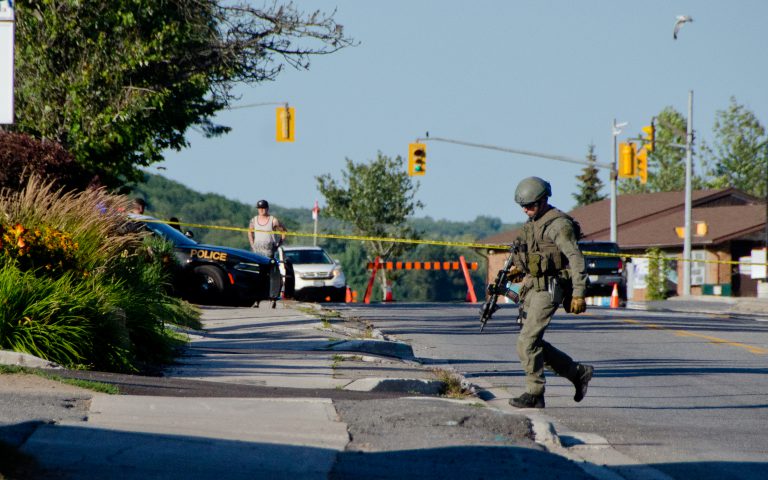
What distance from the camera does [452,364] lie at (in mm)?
13258

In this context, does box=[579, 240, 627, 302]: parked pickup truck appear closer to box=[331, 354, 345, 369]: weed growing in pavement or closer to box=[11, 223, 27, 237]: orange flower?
box=[331, 354, 345, 369]: weed growing in pavement

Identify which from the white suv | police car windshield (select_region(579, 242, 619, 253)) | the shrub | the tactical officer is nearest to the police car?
the shrub

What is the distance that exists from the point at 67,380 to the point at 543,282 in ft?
11.8

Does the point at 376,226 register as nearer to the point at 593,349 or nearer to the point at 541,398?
the point at 593,349

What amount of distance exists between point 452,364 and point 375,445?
6170mm

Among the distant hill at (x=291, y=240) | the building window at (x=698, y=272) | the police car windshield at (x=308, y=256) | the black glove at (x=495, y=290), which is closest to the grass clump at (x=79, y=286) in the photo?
the black glove at (x=495, y=290)

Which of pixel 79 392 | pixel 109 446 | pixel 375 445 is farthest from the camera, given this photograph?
pixel 79 392

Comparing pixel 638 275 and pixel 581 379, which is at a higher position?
pixel 638 275

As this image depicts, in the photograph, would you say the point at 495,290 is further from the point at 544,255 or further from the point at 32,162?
the point at 32,162

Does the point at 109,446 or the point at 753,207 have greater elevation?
the point at 753,207

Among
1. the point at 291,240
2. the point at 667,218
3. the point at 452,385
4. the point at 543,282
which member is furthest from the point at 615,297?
the point at 291,240

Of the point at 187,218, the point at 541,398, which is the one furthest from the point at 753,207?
the point at 187,218

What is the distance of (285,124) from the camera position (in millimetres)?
35781

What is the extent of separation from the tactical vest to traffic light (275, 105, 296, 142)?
86.1 ft
